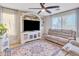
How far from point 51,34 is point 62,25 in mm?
273

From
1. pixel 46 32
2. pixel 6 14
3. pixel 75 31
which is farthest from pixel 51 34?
pixel 6 14

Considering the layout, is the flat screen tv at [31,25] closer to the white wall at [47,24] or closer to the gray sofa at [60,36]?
the white wall at [47,24]

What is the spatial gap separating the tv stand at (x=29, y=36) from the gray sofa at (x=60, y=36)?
0.17 meters

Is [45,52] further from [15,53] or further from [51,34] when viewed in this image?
[15,53]

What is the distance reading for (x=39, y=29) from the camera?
202 centimetres

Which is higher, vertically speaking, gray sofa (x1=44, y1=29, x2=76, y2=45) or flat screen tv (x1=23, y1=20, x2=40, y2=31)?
flat screen tv (x1=23, y1=20, x2=40, y2=31)

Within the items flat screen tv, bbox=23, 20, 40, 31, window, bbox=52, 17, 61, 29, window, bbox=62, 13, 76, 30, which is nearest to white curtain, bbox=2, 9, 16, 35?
flat screen tv, bbox=23, 20, 40, 31

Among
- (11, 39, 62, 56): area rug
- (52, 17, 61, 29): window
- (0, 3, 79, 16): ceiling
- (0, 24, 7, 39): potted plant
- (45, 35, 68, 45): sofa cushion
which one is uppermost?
(0, 3, 79, 16): ceiling

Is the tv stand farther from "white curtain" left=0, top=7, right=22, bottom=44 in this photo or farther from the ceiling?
the ceiling

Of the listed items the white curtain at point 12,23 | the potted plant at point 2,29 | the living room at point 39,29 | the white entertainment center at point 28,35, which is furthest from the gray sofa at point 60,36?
the potted plant at point 2,29

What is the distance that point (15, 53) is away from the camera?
1.93 meters

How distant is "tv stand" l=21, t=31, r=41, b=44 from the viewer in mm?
1962

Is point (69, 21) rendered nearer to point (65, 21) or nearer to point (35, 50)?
point (65, 21)

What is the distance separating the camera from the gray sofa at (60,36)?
184cm
